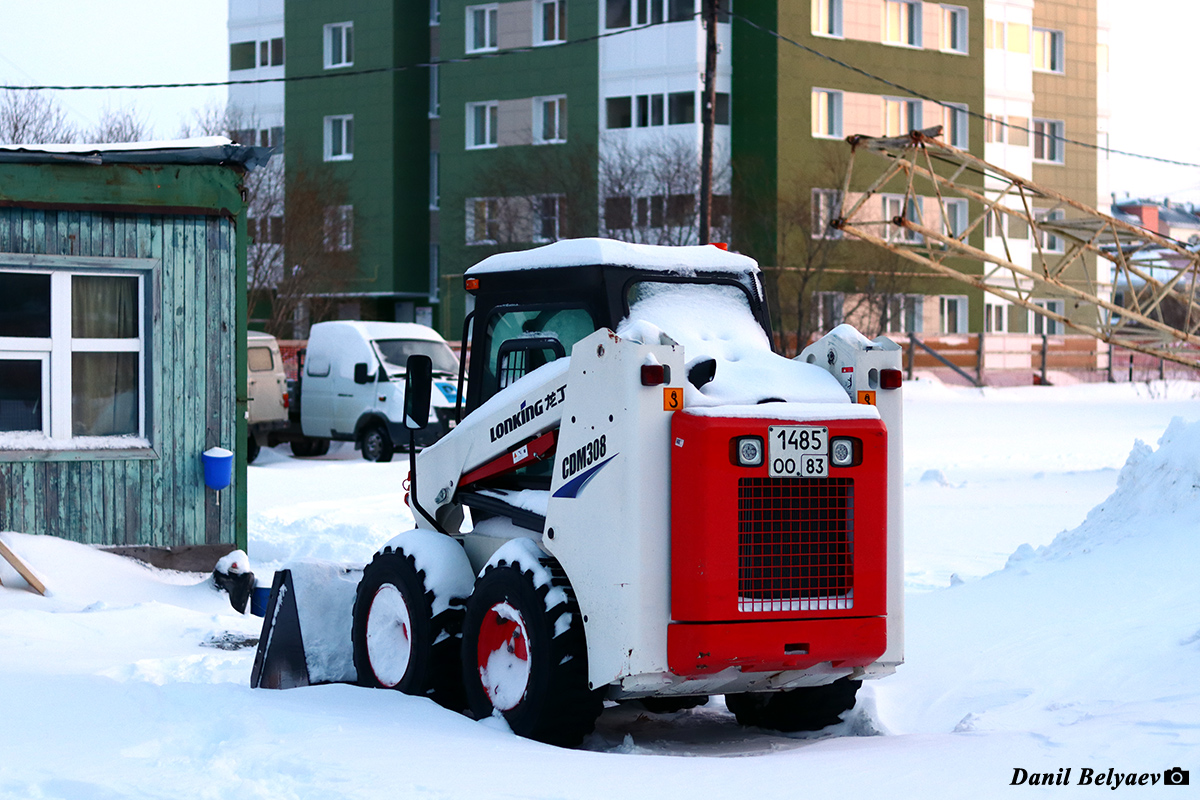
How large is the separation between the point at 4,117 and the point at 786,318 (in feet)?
67.1

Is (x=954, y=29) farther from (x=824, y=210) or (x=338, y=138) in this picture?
(x=338, y=138)

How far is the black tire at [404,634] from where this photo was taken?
22.9 ft

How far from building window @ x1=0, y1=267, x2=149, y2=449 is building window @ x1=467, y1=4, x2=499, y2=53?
1442 inches

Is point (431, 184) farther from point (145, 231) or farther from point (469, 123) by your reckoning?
point (145, 231)

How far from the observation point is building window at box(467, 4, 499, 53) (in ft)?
152

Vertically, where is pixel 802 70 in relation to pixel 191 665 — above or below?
above

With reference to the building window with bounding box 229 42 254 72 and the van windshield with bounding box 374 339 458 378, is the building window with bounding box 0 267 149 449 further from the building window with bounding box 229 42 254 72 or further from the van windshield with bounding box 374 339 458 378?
the building window with bounding box 229 42 254 72

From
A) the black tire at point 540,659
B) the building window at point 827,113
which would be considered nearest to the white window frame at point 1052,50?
the building window at point 827,113

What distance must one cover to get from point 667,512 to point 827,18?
3968 centimetres

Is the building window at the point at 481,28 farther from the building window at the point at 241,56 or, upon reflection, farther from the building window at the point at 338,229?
the building window at the point at 241,56

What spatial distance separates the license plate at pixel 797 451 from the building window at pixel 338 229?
39663 mm

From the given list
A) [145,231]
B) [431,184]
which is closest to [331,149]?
[431,184]

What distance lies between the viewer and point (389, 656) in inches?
288

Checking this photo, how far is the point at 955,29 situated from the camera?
46375 millimetres
